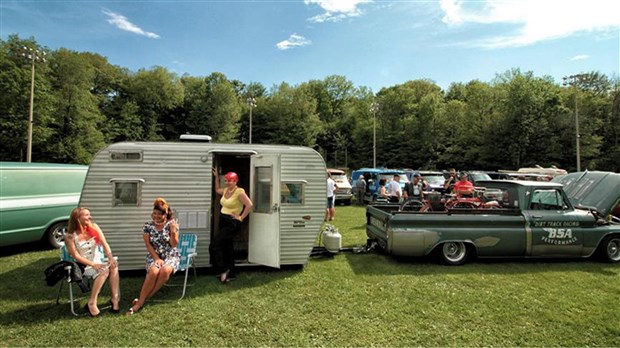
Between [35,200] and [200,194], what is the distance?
432cm

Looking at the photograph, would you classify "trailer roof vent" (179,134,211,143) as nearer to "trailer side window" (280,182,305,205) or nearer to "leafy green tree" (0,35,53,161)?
"trailer side window" (280,182,305,205)

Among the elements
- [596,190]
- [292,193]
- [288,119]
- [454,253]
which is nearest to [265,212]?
[292,193]

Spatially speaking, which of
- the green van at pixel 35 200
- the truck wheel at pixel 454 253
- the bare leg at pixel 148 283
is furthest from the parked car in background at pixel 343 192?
the bare leg at pixel 148 283

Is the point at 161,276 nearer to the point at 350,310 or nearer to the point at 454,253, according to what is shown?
the point at 350,310

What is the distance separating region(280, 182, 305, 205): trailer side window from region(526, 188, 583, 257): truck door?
4.69 meters

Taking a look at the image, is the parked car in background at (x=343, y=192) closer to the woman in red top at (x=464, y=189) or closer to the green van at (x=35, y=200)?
the woman in red top at (x=464, y=189)

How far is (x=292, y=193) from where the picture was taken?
655cm

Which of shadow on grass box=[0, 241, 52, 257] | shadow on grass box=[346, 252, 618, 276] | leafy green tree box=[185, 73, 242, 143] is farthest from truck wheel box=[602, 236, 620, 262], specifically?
leafy green tree box=[185, 73, 242, 143]

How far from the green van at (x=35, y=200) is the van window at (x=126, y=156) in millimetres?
3224

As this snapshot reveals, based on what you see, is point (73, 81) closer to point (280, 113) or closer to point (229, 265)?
point (280, 113)

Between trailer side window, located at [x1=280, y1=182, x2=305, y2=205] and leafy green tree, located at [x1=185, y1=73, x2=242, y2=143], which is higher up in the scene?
leafy green tree, located at [x1=185, y1=73, x2=242, y2=143]

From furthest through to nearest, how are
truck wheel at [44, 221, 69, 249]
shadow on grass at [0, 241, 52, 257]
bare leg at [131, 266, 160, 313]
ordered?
truck wheel at [44, 221, 69, 249] → shadow on grass at [0, 241, 52, 257] → bare leg at [131, 266, 160, 313]

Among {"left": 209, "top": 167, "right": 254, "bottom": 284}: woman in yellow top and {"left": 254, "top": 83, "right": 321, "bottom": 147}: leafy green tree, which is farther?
{"left": 254, "top": 83, "right": 321, "bottom": 147}: leafy green tree

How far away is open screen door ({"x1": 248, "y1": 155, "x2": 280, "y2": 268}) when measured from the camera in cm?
608
